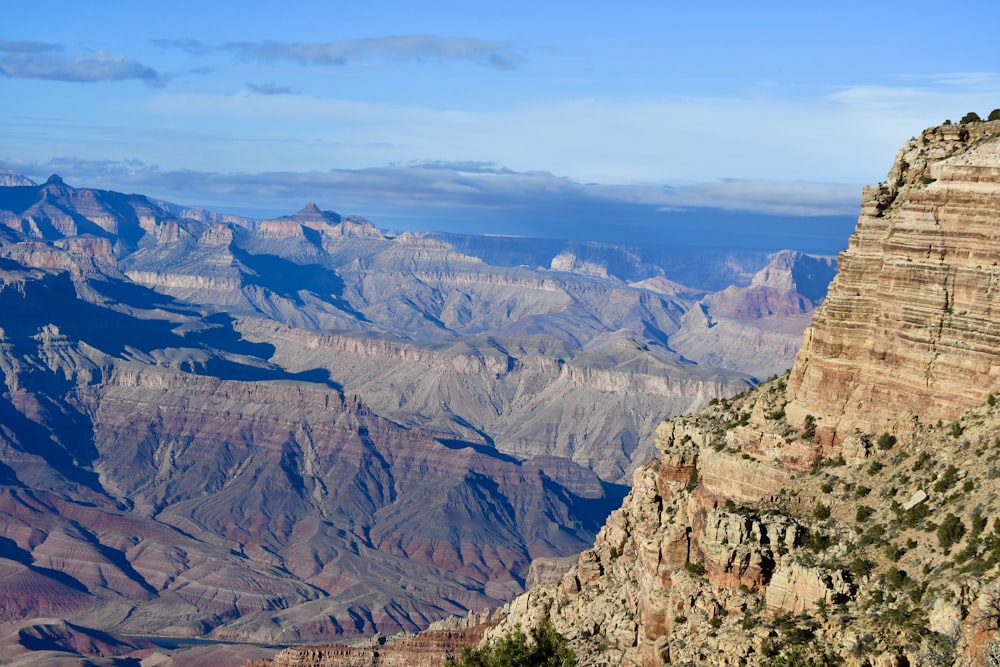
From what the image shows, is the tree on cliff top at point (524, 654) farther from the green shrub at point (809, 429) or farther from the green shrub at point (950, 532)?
the green shrub at point (950, 532)

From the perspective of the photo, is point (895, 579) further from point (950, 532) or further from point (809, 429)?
point (809, 429)

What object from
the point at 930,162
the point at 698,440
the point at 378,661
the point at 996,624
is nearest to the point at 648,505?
the point at 698,440

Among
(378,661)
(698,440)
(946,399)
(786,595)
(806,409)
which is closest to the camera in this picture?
(786,595)

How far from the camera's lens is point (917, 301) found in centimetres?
4875

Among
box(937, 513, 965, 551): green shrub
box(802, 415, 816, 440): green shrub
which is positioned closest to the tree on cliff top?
box(802, 415, 816, 440): green shrub

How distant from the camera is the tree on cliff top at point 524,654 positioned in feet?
171

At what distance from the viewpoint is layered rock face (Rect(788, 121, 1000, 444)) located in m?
47.2

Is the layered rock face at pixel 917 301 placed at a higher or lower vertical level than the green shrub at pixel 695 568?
higher

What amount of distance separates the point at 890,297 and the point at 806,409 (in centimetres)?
582

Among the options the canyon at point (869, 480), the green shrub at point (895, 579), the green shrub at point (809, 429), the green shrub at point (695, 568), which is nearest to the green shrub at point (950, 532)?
the canyon at point (869, 480)

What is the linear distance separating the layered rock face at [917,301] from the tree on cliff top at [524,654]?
42.2 feet

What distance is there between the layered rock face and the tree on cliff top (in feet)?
42.2

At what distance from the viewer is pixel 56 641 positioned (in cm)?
19700

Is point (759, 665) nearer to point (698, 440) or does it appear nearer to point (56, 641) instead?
point (698, 440)
